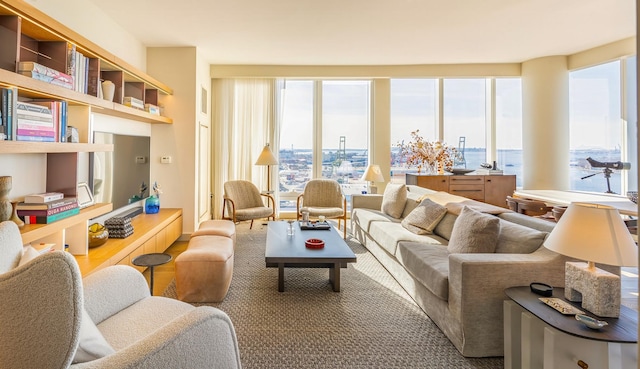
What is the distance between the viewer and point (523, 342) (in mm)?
1748

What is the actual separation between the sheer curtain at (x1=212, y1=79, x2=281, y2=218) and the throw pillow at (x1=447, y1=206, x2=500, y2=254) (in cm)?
431

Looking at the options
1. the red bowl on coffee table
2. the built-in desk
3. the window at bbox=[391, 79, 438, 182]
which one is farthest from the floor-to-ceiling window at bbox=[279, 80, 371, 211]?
the red bowl on coffee table

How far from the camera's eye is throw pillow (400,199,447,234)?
351cm

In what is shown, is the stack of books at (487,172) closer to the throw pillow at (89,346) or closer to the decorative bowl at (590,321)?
the decorative bowl at (590,321)

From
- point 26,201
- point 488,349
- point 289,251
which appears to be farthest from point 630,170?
point 26,201

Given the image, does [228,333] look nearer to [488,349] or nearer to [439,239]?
[488,349]

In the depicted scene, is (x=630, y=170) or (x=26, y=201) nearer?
(x=26, y=201)

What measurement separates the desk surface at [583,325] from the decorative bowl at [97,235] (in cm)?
332

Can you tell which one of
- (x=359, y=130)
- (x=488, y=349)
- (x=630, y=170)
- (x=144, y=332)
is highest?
(x=359, y=130)

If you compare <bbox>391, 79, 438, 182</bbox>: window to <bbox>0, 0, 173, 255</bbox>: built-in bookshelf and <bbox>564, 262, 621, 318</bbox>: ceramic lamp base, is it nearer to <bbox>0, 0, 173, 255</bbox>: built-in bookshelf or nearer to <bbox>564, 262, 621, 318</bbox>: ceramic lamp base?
<bbox>0, 0, 173, 255</bbox>: built-in bookshelf

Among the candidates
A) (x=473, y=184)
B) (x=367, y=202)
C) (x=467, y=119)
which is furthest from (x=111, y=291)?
(x=467, y=119)

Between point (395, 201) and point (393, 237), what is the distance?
126cm

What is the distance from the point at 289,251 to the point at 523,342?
1857 millimetres

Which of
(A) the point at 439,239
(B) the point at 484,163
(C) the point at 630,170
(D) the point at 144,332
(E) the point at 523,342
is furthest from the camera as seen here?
(B) the point at 484,163
